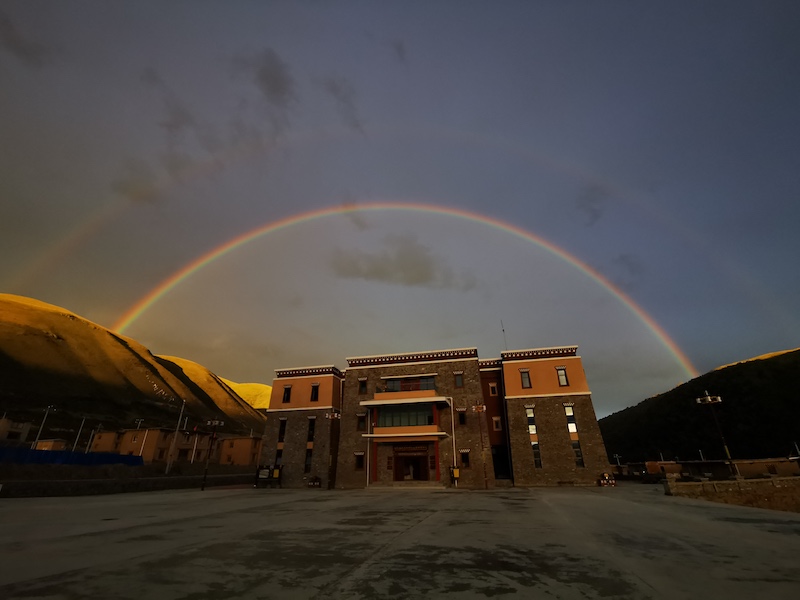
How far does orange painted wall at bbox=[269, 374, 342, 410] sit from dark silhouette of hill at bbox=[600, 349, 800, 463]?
66312mm

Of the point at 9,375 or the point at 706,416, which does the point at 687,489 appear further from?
the point at 9,375

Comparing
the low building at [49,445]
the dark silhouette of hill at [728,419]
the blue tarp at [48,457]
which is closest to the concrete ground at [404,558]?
the blue tarp at [48,457]

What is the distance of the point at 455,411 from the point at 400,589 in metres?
31.5

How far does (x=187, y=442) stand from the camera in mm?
68750

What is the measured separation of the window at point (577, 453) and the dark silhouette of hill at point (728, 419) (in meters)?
48.8

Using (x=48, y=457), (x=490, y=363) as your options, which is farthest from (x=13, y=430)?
(x=490, y=363)

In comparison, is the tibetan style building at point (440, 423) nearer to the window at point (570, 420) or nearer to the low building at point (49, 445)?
the window at point (570, 420)

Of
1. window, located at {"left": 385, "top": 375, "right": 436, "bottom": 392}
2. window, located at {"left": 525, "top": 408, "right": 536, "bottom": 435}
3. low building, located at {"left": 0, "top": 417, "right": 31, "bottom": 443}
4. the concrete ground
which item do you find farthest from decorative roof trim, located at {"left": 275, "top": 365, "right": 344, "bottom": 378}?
low building, located at {"left": 0, "top": 417, "right": 31, "bottom": 443}

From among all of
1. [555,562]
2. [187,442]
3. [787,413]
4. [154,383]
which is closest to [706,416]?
[787,413]

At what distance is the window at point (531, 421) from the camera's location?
3509 centimetres

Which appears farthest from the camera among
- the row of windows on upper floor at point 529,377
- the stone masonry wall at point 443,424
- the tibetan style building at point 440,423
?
the row of windows on upper floor at point 529,377

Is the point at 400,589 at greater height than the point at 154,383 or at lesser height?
lesser

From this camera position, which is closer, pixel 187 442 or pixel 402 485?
pixel 402 485

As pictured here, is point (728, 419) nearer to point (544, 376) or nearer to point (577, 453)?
point (577, 453)
